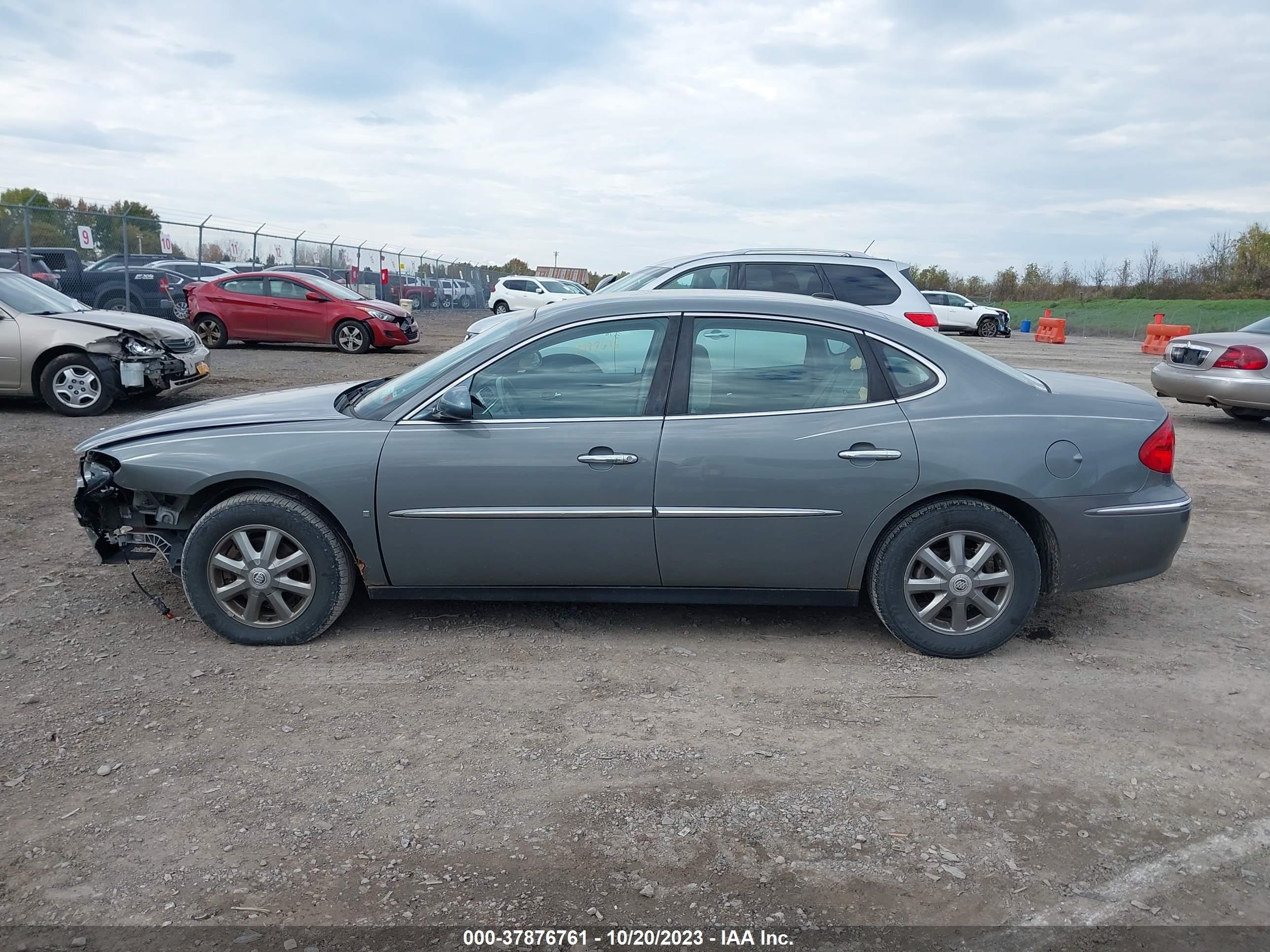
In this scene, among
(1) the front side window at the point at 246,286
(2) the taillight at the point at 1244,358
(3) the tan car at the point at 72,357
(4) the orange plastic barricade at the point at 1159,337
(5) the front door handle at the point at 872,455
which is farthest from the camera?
(4) the orange plastic barricade at the point at 1159,337

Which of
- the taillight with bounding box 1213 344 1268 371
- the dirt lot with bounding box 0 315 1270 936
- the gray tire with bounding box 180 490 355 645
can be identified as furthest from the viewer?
the taillight with bounding box 1213 344 1268 371

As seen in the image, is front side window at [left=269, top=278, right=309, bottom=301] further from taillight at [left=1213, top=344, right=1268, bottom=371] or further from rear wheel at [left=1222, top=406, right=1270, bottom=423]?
rear wheel at [left=1222, top=406, right=1270, bottom=423]

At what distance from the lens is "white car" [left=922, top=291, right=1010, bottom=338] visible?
3697 centimetres

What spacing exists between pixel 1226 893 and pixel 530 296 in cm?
3106

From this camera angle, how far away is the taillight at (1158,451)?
4.30 metres

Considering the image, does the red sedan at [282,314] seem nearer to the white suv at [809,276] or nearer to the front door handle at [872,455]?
the white suv at [809,276]

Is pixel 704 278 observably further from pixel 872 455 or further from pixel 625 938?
pixel 625 938

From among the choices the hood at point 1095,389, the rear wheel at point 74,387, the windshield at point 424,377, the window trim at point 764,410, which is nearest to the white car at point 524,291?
the rear wheel at point 74,387

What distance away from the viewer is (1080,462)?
424 centimetres

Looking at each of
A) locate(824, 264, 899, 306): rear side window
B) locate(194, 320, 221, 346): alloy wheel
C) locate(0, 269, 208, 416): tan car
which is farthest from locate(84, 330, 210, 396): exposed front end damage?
locate(194, 320, 221, 346): alloy wheel

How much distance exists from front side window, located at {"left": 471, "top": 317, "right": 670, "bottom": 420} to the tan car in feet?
24.2

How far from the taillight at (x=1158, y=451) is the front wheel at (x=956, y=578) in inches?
25.2

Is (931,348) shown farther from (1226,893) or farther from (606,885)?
(606,885)

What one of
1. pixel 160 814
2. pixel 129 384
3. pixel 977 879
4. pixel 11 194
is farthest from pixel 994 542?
pixel 11 194
